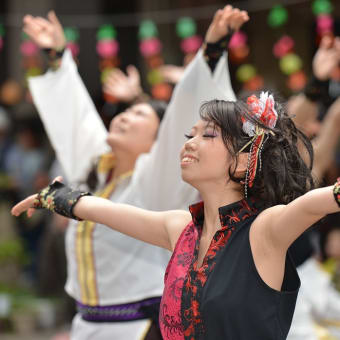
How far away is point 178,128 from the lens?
8.86 feet

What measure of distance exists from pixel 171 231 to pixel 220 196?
0.19m

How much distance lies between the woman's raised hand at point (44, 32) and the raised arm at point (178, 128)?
2.32 feet

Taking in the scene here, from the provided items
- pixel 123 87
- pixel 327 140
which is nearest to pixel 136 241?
pixel 327 140

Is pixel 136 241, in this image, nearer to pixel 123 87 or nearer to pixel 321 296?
pixel 123 87

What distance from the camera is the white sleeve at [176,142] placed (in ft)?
8.68

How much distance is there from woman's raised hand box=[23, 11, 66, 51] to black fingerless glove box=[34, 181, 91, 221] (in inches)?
42.1

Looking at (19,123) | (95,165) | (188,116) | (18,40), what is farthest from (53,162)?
(188,116)

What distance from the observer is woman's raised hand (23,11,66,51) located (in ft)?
10.4

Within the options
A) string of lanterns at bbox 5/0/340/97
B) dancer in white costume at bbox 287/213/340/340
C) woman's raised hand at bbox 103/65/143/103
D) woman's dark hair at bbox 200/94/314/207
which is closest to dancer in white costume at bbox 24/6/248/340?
woman's dark hair at bbox 200/94/314/207

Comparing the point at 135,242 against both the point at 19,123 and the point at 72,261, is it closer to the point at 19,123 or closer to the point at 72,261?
the point at 72,261

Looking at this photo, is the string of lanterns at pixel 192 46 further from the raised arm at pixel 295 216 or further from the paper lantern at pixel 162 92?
the raised arm at pixel 295 216

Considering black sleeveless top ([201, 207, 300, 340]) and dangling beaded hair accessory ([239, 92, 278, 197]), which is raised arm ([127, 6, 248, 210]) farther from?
black sleeveless top ([201, 207, 300, 340])

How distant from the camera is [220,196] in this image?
6.73 ft

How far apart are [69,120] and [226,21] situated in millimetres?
1030
